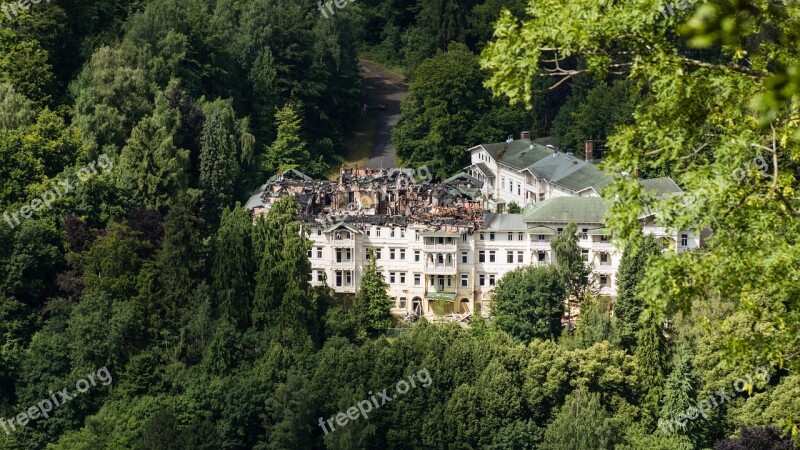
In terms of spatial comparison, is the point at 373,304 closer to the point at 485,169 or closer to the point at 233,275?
the point at 233,275

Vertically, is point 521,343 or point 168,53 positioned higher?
point 168,53

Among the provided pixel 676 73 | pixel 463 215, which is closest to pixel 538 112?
pixel 463 215

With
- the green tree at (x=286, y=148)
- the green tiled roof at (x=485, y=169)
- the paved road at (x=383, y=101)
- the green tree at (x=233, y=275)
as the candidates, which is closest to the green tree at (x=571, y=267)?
the green tree at (x=233, y=275)

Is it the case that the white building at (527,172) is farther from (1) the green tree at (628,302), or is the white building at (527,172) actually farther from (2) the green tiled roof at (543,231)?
(1) the green tree at (628,302)

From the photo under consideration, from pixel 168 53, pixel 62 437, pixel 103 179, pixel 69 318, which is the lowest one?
pixel 62 437

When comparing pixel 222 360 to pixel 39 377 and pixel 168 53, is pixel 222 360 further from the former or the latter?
pixel 168 53

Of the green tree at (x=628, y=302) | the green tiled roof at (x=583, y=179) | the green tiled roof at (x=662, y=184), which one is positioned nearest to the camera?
the green tree at (x=628, y=302)
